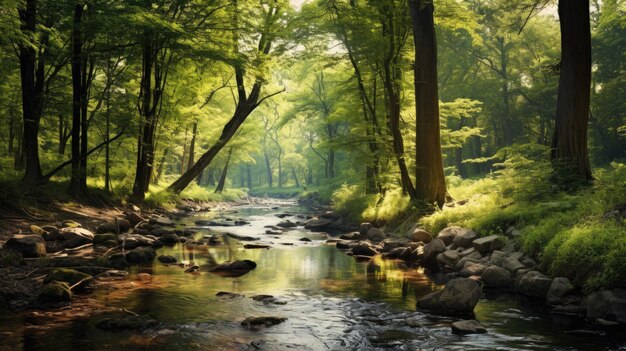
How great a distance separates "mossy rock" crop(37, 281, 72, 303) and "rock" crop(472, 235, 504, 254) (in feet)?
28.2

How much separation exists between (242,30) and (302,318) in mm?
18566

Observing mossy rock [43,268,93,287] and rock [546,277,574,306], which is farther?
mossy rock [43,268,93,287]

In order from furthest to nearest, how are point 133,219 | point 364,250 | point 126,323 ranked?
point 133,219
point 364,250
point 126,323

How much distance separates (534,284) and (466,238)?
3.32 metres

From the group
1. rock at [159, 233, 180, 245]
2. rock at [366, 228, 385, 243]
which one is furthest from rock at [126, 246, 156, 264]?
rock at [366, 228, 385, 243]

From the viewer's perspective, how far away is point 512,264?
958 centimetres

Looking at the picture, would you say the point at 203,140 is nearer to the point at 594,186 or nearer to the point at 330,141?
the point at 330,141

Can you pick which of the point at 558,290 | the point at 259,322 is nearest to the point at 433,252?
the point at 558,290

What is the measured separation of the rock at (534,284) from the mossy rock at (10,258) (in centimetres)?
988

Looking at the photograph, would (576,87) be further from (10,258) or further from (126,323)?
(10,258)

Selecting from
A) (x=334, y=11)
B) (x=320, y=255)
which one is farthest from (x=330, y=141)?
(x=320, y=255)

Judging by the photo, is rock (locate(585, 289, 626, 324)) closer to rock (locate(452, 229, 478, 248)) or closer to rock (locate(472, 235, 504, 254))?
rock (locate(472, 235, 504, 254))

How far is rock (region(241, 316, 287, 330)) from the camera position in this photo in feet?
22.4

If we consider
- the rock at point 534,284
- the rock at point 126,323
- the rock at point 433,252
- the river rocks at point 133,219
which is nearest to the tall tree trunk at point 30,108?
the river rocks at point 133,219
